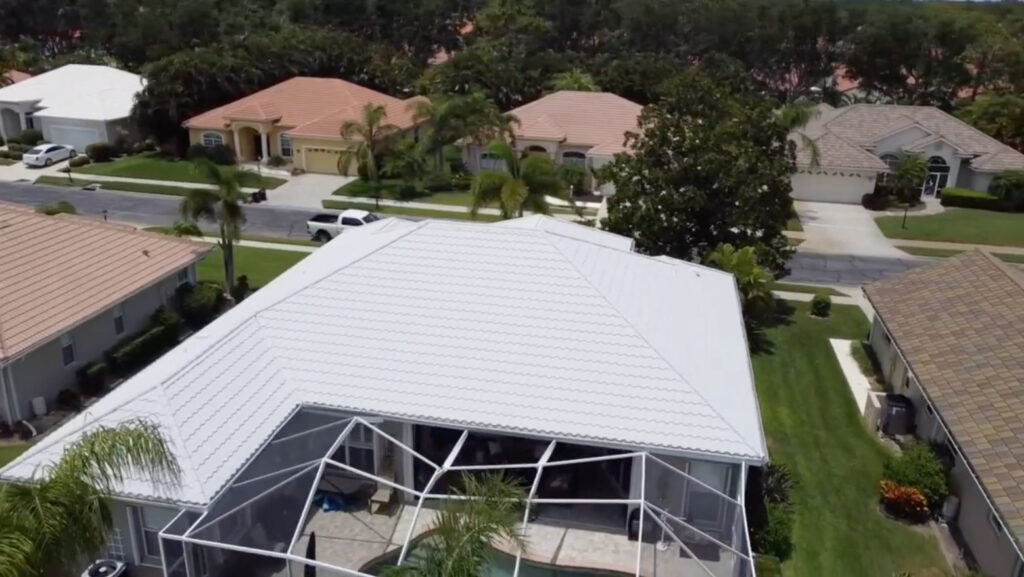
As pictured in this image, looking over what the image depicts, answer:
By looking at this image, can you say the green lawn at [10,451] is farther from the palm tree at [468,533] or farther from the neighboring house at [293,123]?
the neighboring house at [293,123]

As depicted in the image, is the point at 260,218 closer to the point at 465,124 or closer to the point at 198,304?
the point at 465,124

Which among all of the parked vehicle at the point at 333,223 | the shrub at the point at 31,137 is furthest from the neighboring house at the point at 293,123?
the parked vehicle at the point at 333,223

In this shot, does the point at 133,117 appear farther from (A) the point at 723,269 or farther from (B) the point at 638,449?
(B) the point at 638,449

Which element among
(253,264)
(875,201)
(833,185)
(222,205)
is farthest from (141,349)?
(875,201)

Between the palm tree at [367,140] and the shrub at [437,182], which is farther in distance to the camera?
the shrub at [437,182]

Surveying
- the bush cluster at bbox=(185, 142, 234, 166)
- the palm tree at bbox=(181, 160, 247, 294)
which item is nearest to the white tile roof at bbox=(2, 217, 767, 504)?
the palm tree at bbox=(181, 160, 247, 294)

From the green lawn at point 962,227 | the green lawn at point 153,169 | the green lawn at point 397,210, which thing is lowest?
the green lawn at point 397,210
